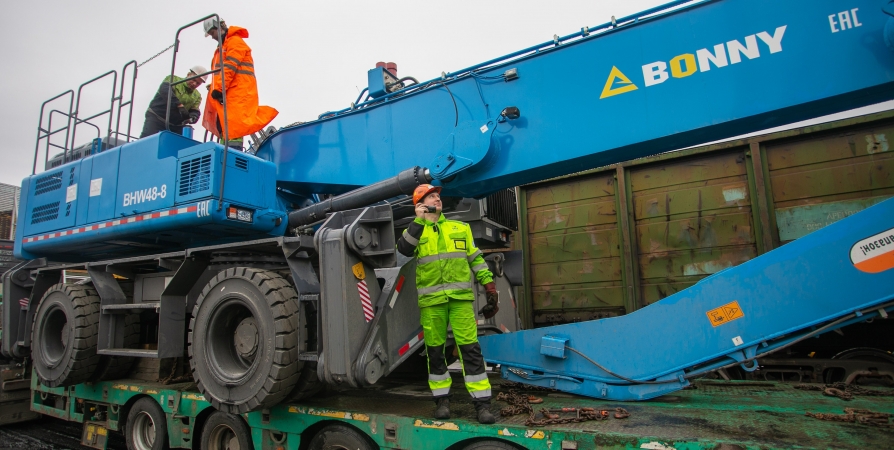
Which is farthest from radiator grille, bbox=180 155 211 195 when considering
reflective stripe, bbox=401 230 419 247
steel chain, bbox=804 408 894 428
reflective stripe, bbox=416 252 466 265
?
steel chain, bbox=804 408 894 428

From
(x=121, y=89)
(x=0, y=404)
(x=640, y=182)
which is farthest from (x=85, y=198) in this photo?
(x=640, y=182)

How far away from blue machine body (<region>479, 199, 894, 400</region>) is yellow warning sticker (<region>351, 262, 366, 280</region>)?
3.89 ft

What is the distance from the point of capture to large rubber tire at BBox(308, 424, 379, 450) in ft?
11.3

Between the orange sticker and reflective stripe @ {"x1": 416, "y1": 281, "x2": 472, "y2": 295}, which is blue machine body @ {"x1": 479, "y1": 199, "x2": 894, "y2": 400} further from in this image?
reflective stripe @ {"x1": 416, "y1": 281, "x2": 472, "y2": 295}

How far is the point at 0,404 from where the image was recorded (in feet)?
20.8

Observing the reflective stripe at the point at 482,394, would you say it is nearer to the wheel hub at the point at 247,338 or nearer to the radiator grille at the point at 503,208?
the wheel hub at the point at 247,338

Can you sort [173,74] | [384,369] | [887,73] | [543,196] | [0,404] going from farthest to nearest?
1. [543,196]
2. [0,404]
3. [173,74]
4. [384,369]
5. [887,73]

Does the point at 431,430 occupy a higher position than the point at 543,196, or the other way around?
the point at 543,196

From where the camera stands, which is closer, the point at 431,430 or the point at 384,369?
the point at 431,430

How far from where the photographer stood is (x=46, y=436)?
636 centimetres

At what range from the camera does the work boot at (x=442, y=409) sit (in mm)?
3184

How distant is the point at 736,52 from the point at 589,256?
12.9ft

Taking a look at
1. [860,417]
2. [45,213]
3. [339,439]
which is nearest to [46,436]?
[45,213]

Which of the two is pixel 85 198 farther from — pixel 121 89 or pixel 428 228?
pixel 428 228
